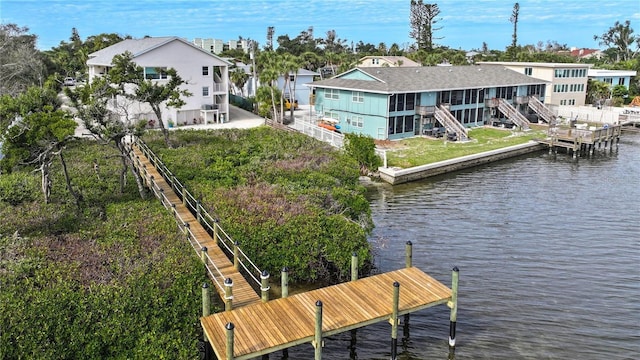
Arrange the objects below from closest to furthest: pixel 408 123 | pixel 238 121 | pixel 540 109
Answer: pixel 408 123 < pixel 238 121 < pixel 540 109

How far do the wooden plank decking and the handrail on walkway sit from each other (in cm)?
146

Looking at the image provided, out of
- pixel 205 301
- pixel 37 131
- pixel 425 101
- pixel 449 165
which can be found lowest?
pixel 449 165

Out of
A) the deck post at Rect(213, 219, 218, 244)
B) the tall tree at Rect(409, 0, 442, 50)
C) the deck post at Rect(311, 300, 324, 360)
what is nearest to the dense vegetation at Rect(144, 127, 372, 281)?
the deck post at Rect(213, 219, 218, 244)

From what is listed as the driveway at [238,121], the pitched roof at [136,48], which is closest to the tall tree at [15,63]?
the pitched roof at [136,48]

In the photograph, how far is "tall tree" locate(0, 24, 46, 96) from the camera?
55.0 m

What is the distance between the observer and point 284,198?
23.0 m

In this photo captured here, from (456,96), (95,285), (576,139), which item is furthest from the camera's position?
(456,96)

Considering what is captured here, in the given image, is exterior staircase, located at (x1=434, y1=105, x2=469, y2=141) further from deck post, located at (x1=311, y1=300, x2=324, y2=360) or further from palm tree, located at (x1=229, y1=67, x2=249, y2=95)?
deck post, located at (x1=311, y1=300, x2=324, y2=360)

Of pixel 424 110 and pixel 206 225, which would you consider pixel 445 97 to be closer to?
pixel 424 110

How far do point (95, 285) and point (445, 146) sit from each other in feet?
115

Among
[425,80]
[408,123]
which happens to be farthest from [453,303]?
[425,80]

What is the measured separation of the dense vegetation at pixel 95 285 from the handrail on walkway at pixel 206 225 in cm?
61

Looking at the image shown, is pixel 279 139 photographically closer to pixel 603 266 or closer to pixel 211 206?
pixel 211 206

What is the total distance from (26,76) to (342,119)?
4010 centimetres
